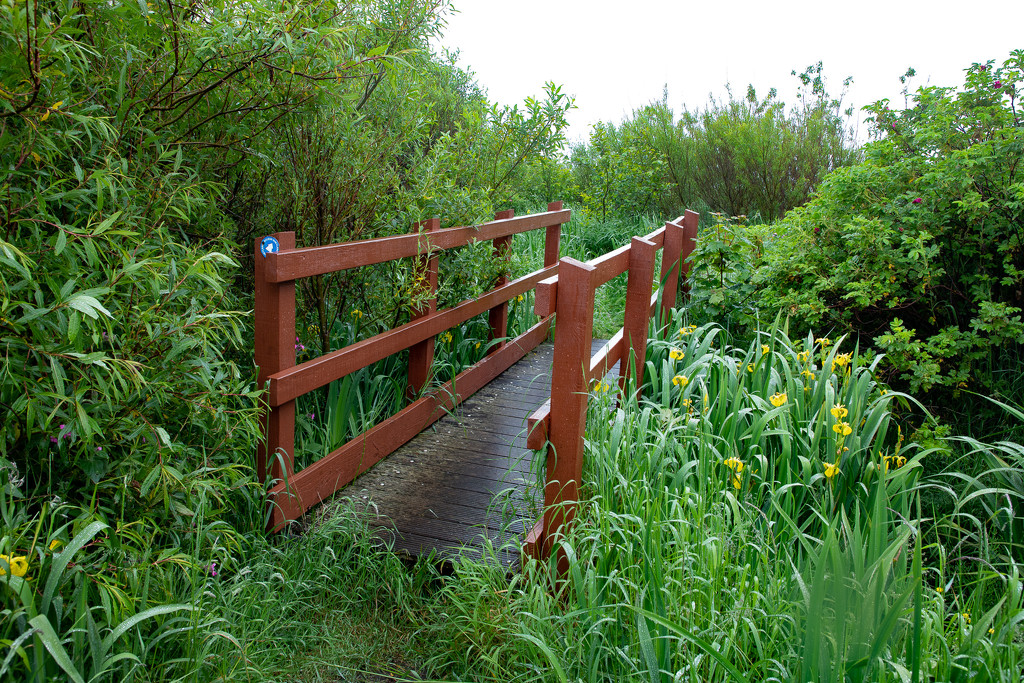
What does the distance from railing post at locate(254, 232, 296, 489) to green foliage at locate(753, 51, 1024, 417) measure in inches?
140

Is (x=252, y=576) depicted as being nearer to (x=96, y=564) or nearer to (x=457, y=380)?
(x=96, y=564)

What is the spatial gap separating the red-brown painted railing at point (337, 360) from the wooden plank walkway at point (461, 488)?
0.13m

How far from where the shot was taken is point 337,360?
11.6 feet

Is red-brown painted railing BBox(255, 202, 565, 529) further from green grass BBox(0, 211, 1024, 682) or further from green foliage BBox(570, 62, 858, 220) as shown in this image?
green foliage BBox(570, 62, 858, 220)

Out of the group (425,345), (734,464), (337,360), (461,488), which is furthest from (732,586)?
(425,345)

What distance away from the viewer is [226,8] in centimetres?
295

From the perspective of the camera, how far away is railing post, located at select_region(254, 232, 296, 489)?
311 centimetres

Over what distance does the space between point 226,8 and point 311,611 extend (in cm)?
240

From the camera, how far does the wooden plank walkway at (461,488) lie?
10.5 ft

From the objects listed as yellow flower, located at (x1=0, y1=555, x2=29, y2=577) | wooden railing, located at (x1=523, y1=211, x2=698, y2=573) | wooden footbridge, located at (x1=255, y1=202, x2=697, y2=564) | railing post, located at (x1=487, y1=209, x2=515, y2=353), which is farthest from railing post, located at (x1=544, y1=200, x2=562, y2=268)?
yellow flower, located at (x1=0, y1=555, x2=29, y2=577)

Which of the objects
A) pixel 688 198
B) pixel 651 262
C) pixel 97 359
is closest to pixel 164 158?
pixel 97 359

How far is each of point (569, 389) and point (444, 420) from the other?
1904 mm

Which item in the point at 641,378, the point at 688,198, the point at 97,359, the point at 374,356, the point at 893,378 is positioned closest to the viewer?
the point at 97,359

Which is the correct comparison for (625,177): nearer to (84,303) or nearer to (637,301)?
(637,301)
